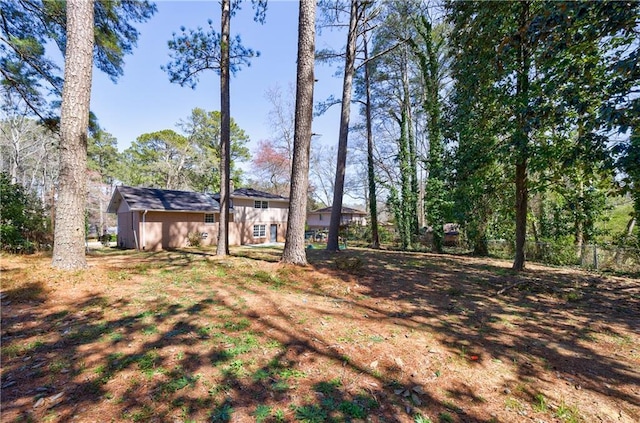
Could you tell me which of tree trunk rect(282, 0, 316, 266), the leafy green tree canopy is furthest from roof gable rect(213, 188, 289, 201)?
tree trunk rect(282, 0, 316, 266)

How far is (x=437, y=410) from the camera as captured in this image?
7.82ft

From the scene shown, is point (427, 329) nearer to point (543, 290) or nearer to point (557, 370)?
point (557, 370)

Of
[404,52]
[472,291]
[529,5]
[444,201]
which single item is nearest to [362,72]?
[404,52]

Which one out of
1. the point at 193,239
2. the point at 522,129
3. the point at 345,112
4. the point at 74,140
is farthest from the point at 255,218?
the point at 522,129

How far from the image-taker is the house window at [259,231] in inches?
813

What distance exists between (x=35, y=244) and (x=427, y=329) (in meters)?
13.1

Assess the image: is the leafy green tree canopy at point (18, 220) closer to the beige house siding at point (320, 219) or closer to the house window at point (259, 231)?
the house window at point (259, 231)

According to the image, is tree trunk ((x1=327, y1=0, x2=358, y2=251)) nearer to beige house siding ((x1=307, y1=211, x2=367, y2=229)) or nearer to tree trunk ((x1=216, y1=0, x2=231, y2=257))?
tree trunk ((x1=216, y1=0, x2=231, y2=257))

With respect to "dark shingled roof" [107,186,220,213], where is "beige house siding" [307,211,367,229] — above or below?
below

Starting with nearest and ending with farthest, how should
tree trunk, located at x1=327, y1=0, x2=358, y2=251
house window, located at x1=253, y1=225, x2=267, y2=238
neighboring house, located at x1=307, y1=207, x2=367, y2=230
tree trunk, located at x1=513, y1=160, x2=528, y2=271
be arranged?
tree trunk, located at x1=513, y1=160, x2=528, y2=271
tree trunk, located at x1=327, y1=0, x2=358, y2=251
house window, located at x1=253, y1=225, x2=267, y2=238
neighboring house, located at x1=307, y1=207, x2=367, y2=230

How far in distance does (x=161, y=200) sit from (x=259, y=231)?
23.3 ft

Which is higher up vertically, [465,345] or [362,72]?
[362,72]

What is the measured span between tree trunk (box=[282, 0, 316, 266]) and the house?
40.3 ft

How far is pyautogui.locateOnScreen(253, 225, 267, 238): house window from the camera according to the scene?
20.6m
